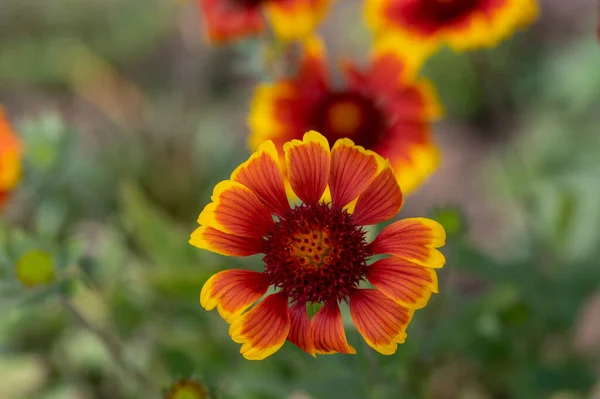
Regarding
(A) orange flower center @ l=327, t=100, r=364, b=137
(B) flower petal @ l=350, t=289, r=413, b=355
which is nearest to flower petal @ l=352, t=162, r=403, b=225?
(B) flower petal @ l=350, t=289, r=413, b=355

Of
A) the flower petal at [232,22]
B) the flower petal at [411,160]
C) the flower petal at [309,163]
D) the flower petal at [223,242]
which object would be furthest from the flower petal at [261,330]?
the flower petal at [232,22]

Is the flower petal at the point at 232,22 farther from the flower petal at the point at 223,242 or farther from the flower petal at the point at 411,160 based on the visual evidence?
the flower petal at the point at 223,242

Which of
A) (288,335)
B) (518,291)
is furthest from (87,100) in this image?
(288,335)

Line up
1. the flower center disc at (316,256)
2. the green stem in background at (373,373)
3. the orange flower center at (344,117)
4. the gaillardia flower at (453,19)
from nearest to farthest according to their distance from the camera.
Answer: the flower center disc at (316,256), the green stem in background at (373,373), the gaillardia flower at (453,19), the orange flower center at (344,117)

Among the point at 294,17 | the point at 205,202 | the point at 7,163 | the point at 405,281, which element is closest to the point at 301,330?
the point at 405,281

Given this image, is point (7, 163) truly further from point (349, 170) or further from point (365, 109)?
point (349, 170)

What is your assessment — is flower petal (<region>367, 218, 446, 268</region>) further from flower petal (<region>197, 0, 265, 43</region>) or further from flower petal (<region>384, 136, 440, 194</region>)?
flower petal (<region>197, 0, 265, 43</region>)
